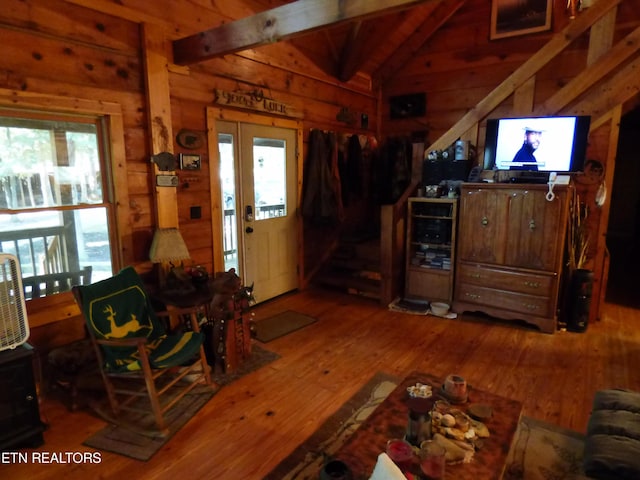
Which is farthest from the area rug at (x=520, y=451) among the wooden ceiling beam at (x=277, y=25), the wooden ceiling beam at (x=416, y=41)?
the wooden ceiling beam at (x=416, y=41)

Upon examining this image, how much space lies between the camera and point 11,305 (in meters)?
1.96

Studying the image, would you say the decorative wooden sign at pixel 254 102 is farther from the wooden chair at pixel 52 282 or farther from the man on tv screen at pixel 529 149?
the man on tv screen at pixel 529 149

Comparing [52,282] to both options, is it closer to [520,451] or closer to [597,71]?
[520,451]

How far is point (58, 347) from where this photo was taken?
251 cm

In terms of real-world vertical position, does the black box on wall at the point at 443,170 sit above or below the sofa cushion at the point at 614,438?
above

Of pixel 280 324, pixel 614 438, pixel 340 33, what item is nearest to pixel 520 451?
pixel 614 438

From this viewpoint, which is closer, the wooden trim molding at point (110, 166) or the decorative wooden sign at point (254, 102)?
the wooden trim molding at point (110, 166)

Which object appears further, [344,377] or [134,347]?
[344,377]

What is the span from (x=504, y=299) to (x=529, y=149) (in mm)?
1394

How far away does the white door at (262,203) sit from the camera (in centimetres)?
365

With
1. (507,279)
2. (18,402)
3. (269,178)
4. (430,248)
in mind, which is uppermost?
(269,178)

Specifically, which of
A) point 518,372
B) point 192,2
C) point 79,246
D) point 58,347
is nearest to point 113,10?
point 192,2

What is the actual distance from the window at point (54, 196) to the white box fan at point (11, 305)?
0.48 m

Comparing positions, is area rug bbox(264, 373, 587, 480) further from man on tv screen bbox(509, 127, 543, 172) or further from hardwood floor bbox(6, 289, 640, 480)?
man on tv screen bbox(509, 127, 543, 172)
